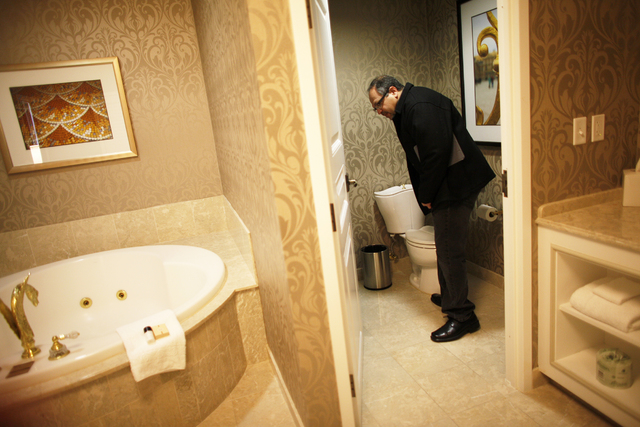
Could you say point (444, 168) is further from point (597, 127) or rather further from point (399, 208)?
point (399, 208)

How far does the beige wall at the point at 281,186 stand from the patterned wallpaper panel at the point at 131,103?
1.14 metres

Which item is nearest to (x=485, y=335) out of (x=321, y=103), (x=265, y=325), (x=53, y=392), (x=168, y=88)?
(x=265, y=325)

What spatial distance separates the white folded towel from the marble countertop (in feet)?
0.76

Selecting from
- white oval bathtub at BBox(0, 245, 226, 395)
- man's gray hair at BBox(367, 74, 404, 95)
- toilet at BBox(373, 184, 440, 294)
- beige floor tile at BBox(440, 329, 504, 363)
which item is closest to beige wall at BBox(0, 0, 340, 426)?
white oval bathtub at BBox(0, 245, 226, 395)

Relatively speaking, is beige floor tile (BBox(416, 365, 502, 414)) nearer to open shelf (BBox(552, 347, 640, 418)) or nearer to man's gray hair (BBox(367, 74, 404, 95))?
open shelf (BBox(552, 347, 640, 418))

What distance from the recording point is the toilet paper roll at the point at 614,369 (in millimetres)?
1579

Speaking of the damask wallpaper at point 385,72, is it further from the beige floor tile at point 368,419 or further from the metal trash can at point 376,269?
the beige floor tile at point 368,419

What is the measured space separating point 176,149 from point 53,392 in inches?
73.6

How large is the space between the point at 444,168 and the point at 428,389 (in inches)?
42.3

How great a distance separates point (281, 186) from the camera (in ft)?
4.55

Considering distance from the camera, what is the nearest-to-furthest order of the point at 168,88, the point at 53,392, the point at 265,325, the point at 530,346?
the point at 53,392 → the point at 530,346 → the point at 265,325 → the point at 168,88

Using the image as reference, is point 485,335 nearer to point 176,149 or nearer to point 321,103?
point 321,103

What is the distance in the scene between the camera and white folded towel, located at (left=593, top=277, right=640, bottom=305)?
1.55 m

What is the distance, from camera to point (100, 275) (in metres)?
2.81
